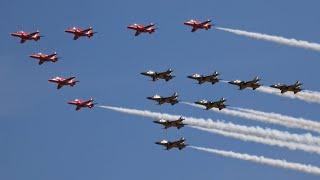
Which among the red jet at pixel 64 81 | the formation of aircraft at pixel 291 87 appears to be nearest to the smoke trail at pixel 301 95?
the formation of aircraft at pixel 291 87

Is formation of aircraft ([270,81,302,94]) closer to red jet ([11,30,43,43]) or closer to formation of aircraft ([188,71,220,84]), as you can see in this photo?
formation of aircraft ([188,71,220,84])

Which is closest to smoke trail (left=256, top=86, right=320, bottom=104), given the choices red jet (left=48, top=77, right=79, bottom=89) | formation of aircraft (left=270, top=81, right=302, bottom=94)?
formation of aircraft (left=270, top=81, right=302, bottom=94)

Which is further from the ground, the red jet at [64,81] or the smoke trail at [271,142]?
the red jet at [64,81]

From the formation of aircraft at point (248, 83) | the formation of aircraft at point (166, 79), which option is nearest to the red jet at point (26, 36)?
the formation of aircraft at point (166, 79)

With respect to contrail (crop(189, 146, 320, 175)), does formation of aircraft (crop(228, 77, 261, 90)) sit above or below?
above

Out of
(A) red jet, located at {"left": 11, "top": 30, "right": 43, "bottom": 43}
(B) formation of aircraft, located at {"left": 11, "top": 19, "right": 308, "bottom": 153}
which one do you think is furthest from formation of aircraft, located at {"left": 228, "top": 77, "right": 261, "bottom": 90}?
(A) red jet, located at {"left": 11, "top": 30, "right": 43, "bottom": 43}

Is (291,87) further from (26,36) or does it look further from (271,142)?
(26,36)

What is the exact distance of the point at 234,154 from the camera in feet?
410

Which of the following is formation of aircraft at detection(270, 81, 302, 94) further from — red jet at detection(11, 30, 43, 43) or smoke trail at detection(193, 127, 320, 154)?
red jet at detection(11, 30, 43, 43)

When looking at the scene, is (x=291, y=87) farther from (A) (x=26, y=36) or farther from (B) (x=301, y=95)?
(A) (x=26, y=36)

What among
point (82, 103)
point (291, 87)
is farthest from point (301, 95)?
point (82, 103)

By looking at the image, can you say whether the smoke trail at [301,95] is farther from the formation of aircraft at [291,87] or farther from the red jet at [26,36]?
the red jet at [26,36]

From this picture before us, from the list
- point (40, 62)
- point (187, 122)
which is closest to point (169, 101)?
point (187, 122)

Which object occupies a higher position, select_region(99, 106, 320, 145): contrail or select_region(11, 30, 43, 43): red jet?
select_region(11, 30, 43, 43): red jet
